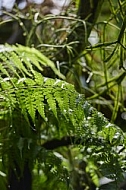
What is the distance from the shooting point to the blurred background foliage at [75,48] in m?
0.89

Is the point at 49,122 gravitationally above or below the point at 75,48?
below

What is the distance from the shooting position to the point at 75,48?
3.22ft

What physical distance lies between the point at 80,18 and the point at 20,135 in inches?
11.9

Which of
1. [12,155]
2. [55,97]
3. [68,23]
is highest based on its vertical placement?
[68,23]

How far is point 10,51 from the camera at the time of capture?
0.76 metres

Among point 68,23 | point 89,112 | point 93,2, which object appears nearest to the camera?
point 89,112

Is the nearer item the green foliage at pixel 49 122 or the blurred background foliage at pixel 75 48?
the green foliage at pixel 49 122

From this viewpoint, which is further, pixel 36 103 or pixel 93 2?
pixel 93 2

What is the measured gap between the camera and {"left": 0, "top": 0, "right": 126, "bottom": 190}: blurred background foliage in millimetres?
887

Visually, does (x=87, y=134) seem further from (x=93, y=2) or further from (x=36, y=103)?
(x=93, y=2)

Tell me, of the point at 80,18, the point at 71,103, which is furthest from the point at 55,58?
the point at 71,103

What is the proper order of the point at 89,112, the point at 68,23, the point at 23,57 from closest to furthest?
1. the point at 89,112
2. the point at 23,57
3. the point at 68,23

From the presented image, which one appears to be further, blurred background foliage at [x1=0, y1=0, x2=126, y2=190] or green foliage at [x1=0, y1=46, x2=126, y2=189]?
blurred background foliage at [x1=0, y1=0, x2=126, y2=190]

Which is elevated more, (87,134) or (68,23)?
(68,23)
